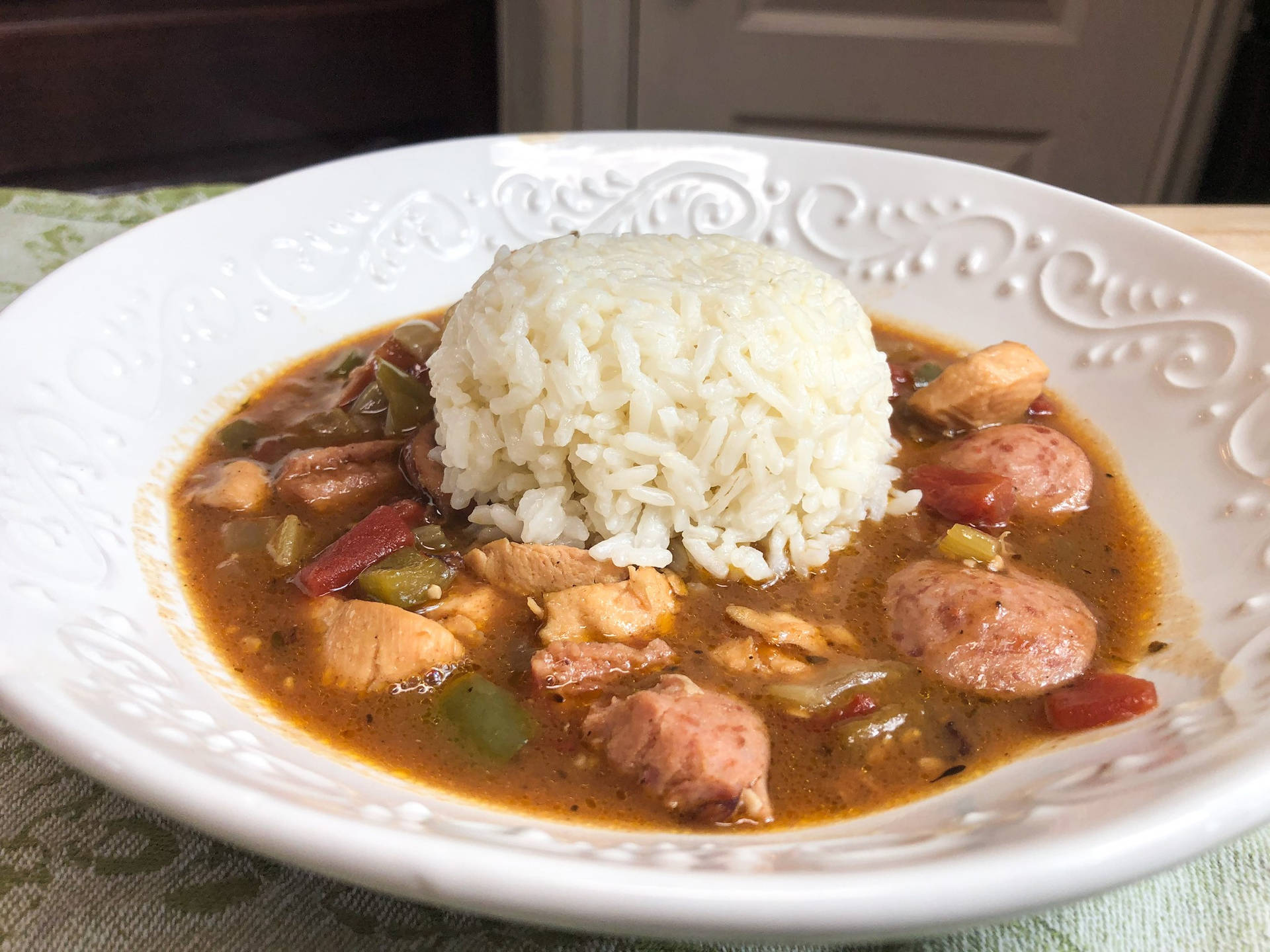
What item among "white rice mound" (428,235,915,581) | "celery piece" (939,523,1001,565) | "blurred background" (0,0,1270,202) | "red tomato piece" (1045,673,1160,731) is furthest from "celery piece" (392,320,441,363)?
"blurred background" (0,0,1270,202)

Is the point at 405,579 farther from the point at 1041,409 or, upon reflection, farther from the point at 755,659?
the point at 1041,409

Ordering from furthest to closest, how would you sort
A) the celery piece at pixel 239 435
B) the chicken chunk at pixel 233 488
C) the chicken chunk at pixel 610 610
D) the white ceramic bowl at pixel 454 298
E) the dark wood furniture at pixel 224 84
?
the dark wood furniture at pixel 224 84 → the celery piece at pixel 239 435 → the chicken chunk at pixel 233 488 → the chicken chunk at pixel 610 610 → the white ceramic bowl at pixel 454 298

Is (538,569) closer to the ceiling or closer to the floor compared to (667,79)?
closer to the floor

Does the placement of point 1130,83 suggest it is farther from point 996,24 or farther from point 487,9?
point 487,9

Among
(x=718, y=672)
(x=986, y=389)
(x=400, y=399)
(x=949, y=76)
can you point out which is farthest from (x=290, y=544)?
(x=949, y=76)

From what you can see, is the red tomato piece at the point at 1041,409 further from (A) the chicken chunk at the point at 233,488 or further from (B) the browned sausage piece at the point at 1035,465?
(A) the chicken chunk at the point at 233,488

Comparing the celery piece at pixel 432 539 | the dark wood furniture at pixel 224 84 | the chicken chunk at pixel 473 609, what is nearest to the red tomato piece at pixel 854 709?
the chicken chunk at pixel 473 609

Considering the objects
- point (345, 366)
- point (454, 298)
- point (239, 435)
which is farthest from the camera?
point (454, 298)
